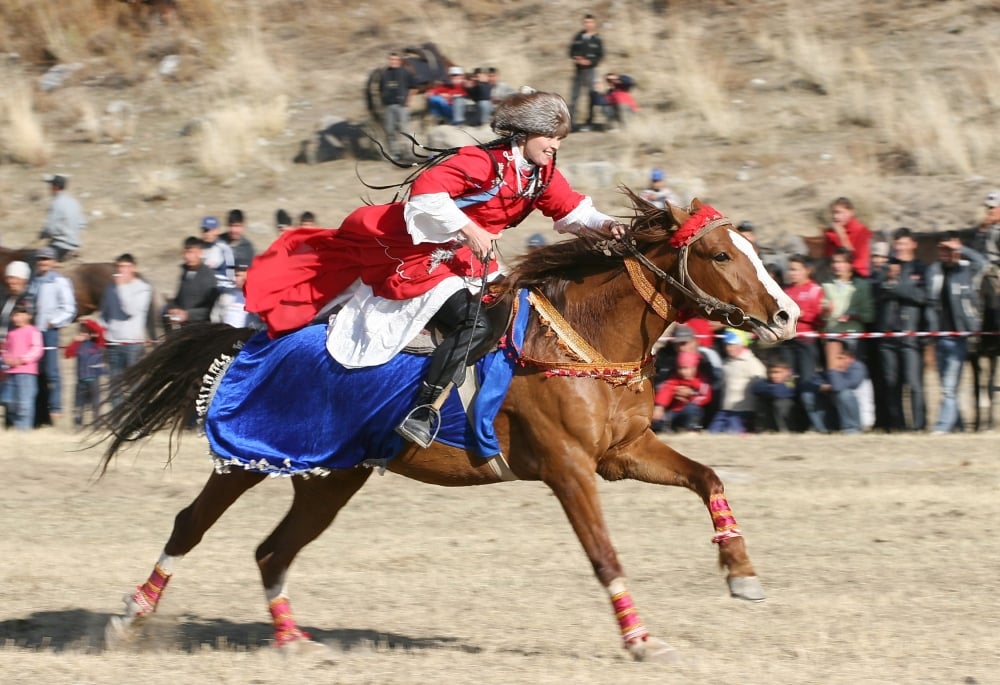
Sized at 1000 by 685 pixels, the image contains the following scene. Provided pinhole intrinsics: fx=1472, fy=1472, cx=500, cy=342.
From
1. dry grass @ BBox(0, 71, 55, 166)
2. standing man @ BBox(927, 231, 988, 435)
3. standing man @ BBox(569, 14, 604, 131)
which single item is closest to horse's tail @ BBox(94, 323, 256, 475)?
standing man @ BBox(927, 231, 988, 435)

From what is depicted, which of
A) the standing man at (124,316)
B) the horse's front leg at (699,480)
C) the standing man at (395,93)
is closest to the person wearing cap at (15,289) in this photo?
→ the standing man at (124,316)

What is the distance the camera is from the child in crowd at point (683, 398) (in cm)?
1244

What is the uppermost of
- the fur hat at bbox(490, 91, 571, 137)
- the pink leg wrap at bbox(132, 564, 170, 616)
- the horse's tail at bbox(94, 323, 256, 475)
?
the fur hat at bbox(490, 91, 571, 137)

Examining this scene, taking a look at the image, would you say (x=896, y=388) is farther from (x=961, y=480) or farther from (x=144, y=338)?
(x=144, y=338)

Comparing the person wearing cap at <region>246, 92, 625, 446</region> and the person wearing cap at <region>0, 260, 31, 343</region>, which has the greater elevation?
the person wearing cap at <region>246, 92, 625, 446</region>

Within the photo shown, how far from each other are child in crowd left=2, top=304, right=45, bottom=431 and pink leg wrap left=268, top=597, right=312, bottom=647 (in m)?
6.95

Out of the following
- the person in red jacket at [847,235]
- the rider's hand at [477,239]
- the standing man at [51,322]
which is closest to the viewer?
the rider's hand at [477,239]

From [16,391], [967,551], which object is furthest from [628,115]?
[967,551]

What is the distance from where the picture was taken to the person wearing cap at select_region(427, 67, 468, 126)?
19719 mm

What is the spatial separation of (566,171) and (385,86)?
2589 millimetres

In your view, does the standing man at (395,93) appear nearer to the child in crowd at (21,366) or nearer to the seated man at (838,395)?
the child in crowd at (21,366)

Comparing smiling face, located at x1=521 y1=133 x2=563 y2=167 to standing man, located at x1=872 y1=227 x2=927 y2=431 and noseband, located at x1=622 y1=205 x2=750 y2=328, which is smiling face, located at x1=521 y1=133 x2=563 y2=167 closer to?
noseband, located at x1=622 y1=205 x2=750 y2=328

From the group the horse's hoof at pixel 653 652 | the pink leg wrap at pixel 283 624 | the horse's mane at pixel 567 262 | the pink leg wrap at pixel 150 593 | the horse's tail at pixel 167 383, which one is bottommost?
the pink leg wrap at pixel 283 624

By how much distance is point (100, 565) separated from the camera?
8531 mm
